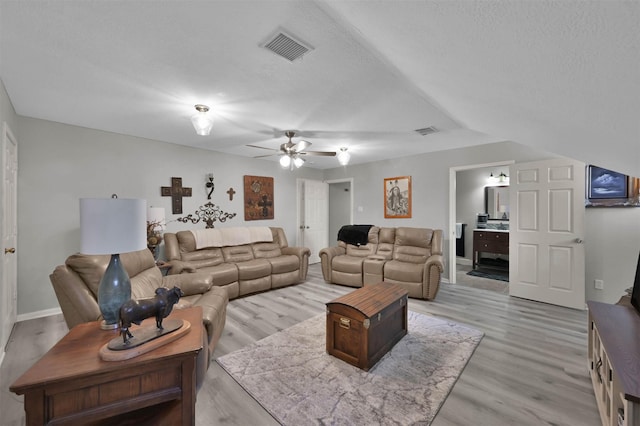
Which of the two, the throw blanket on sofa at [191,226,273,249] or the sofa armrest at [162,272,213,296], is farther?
the throw blanket on sofa at [191,226,273,249]

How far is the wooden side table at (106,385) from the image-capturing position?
1029 mm

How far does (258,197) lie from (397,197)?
288cm

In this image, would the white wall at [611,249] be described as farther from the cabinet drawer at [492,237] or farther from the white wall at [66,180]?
the white wall at [66,180]

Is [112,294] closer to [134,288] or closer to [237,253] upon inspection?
[134,288]

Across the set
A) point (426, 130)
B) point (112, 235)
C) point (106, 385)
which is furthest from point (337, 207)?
point (106, 385)

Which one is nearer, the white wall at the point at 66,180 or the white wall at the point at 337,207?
the white wall at the point at 66,180

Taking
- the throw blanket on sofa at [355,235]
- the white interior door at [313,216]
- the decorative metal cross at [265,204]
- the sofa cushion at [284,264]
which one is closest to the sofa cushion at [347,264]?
the throw blanket on sofa at [355,235]

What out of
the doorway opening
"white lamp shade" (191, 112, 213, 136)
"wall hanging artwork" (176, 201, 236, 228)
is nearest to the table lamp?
"white lamp shade" (191, 112, 213, 136)

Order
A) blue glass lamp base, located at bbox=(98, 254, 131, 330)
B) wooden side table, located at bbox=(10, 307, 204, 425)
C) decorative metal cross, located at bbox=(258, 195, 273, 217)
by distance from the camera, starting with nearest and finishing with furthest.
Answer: wooden side table, located at bbox=(10, 307, 204, 425) → blue glass lamp base, located at bbox=(98, 254, 131, 330) → decorative metal cross, located at bbox=(258, 195, 273, 217)

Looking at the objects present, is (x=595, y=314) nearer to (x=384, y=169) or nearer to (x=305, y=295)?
(x=305, y=295)

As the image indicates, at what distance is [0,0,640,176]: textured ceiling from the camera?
2.73 feet

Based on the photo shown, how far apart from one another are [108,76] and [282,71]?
144 cm

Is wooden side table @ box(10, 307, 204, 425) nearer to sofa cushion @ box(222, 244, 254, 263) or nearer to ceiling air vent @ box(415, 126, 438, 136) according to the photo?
sofa cushion @ box(222, 244, 254, 263)

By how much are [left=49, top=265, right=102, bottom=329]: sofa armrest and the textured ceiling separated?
1.54 metres
